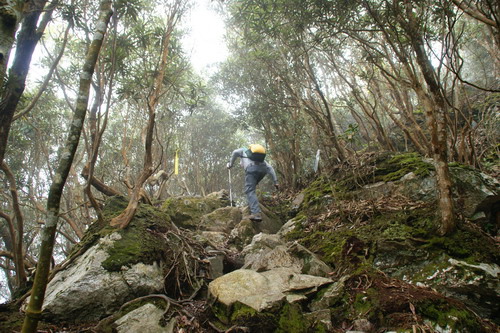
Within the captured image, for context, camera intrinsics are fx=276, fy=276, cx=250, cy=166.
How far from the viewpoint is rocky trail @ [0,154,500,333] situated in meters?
2.74

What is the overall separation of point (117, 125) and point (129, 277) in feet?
46.6

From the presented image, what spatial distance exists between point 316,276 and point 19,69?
4.34 m

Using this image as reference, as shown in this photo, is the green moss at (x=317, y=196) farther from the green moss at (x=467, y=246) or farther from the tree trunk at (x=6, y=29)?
the tree trunk at (x=6, y=29)

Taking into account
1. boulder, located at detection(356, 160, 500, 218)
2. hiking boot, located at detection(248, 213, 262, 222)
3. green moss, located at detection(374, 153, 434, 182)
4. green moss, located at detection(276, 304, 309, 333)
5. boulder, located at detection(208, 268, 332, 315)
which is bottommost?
green moss, located at detection(276, 304, 309, 333)

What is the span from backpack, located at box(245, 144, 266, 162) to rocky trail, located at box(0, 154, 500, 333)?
2.82 metres

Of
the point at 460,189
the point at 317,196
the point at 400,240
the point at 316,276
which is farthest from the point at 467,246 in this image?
the point at 317,196

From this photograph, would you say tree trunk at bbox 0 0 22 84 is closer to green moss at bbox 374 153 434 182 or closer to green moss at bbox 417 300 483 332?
green moss at bbox 417 300 483 332

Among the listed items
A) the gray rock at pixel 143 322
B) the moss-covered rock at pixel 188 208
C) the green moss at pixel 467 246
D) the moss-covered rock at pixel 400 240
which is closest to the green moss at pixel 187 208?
the moss-covered rock at pixel 188 208

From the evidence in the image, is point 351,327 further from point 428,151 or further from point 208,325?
point 428,151

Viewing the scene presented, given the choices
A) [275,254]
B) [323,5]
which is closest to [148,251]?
[275,254]

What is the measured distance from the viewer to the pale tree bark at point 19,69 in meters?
2.91

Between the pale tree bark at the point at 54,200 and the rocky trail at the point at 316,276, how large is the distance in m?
0.87

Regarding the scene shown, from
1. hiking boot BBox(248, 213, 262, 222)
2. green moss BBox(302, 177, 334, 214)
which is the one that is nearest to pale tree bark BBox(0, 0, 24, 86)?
hiking boot BBox(248, 213, 262, 222)

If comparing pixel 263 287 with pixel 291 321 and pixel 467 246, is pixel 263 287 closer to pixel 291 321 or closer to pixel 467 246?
pixel 291 321
